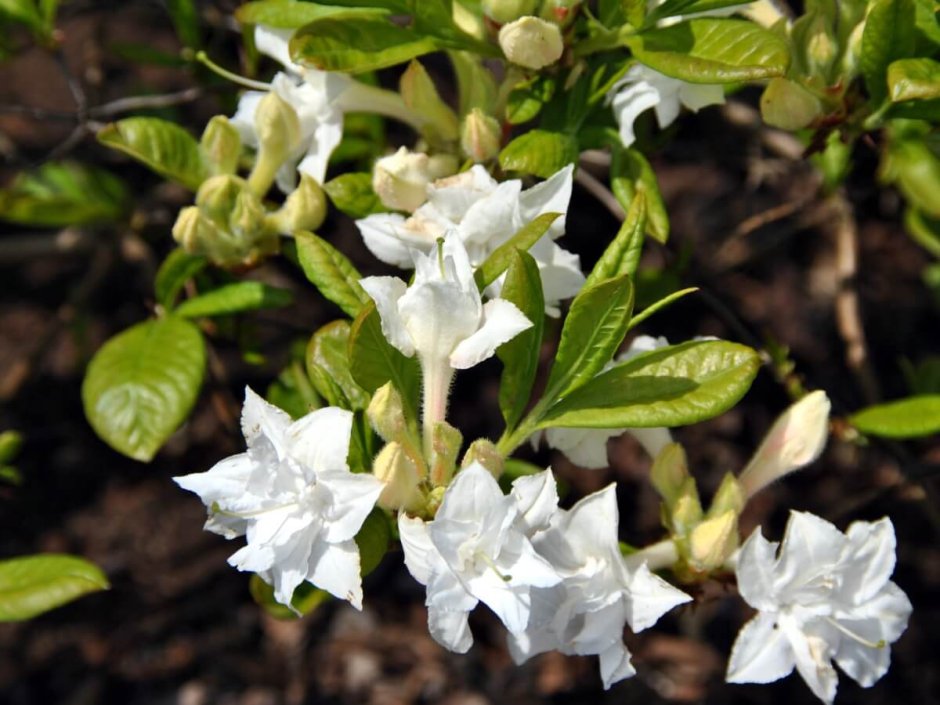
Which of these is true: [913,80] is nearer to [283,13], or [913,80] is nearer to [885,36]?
[885,36]

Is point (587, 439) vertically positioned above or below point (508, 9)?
below

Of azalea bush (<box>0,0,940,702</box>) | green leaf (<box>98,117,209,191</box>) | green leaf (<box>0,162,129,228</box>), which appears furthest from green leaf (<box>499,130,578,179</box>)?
green leaf (<box>0,162,129,228</box>)

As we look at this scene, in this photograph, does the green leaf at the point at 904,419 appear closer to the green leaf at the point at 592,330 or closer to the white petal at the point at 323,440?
the green leaf at the point at 592,330

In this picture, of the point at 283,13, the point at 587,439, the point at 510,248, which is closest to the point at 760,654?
the point at 587,439

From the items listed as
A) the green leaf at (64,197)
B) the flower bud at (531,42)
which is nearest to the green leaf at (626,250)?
the flower bud at (531,42)

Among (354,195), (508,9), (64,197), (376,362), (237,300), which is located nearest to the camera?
(376,362)

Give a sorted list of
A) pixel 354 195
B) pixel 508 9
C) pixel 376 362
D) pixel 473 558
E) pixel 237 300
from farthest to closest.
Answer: pixel 237 300 → pixel 354 195 → pixel 508 9 → pixel 376 362 → pixel 473 558

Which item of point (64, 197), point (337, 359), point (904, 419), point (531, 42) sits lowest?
point (64, 197)
